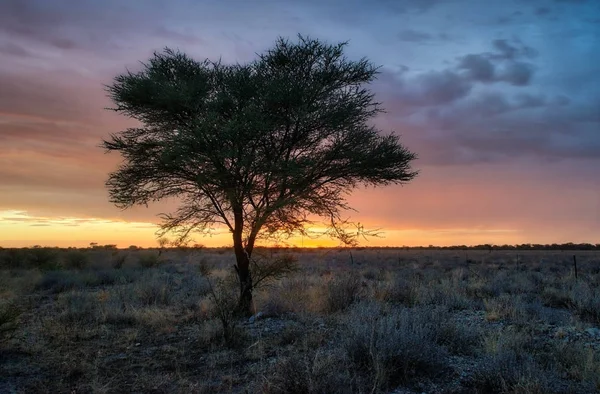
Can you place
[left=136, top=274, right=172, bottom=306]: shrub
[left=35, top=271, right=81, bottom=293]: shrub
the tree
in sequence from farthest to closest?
[left=35, top=271, right=81, bottom=293]: shrub → [left=136, top=274, right=172, bottom=306]: shrub → the tree

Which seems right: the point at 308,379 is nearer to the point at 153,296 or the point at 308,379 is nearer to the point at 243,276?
the point at 243,276

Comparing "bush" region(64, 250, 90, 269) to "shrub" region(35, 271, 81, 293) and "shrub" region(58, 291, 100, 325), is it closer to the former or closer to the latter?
"shrub" region(35, 271, 81, 293)

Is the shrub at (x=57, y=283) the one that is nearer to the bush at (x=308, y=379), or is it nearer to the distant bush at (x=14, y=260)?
the distant bush at (x=14, y=260)

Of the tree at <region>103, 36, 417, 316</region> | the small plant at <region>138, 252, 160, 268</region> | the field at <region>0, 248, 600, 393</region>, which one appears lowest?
the field at <region>0, 248, 600, 393</region>

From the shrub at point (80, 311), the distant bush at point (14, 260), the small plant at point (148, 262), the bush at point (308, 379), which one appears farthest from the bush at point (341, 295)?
the distant bush at point (14, 260)

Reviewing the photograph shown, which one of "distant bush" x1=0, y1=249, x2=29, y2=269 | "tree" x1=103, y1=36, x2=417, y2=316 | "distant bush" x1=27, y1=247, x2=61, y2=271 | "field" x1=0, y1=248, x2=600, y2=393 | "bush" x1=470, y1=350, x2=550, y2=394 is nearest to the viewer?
"bush" x1=470, y1=350, x2=550, y2=394

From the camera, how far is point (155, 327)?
1370 cm

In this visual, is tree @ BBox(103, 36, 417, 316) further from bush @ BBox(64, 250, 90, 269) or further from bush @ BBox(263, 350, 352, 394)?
bush @ BBox(64, 250, 90, 269)

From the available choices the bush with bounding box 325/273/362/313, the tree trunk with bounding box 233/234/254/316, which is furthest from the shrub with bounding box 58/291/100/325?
the bush with bounding box 325/273/362/313

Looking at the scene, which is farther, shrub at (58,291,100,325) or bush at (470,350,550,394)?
shrub at (58,291,100,325)

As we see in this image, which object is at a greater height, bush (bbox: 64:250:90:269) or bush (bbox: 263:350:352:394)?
bush (bbox: 64:250:90:269)

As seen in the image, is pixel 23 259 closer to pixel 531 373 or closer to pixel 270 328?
pixel 270 328

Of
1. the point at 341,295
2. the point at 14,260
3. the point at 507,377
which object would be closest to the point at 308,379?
the point at 507,377

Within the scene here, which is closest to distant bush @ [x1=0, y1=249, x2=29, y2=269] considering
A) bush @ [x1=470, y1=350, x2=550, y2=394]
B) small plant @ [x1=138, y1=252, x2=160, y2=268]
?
small plant @ [x1=138, y1=252, x2=160, y2=268]
